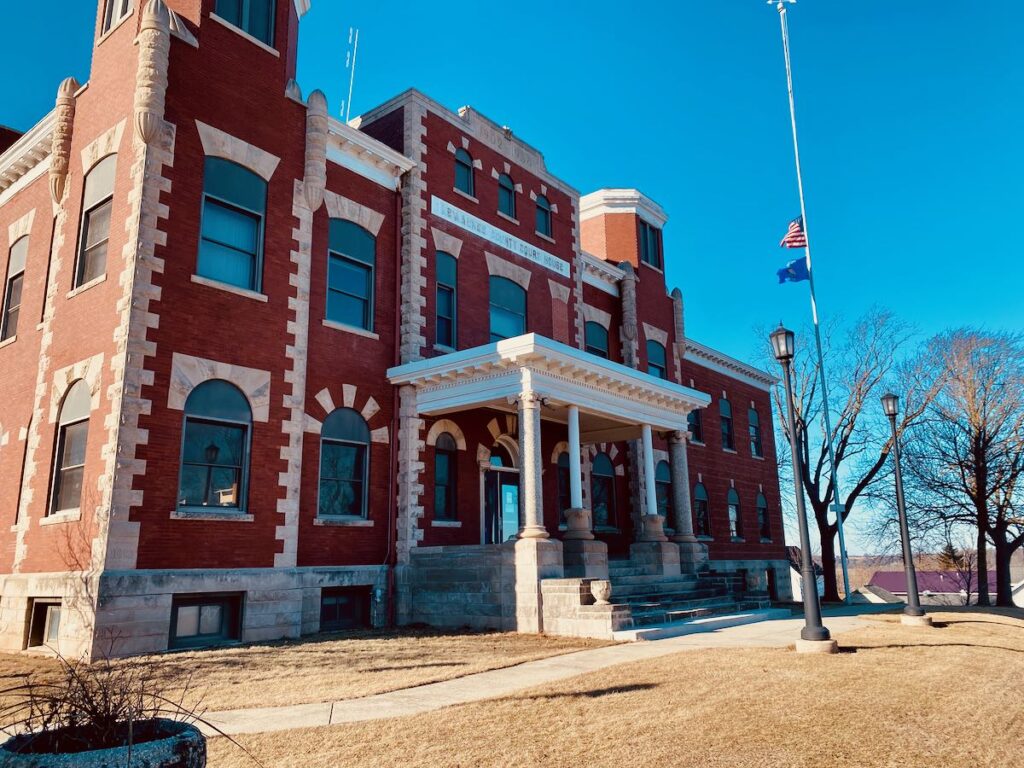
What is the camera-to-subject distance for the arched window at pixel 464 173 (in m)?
21.4

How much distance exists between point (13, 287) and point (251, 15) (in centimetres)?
902

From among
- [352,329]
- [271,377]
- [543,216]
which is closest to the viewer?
[271,377]

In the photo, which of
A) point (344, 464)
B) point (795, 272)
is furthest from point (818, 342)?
point (344, 464)

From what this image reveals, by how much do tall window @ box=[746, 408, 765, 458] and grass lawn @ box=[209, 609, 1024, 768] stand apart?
26.1m

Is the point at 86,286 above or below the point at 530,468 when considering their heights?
above

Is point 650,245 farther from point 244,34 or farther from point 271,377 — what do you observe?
point 271,377

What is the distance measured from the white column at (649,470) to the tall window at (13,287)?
15668 millimetres

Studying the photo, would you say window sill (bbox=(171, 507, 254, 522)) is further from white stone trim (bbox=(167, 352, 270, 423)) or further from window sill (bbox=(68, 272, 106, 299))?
window sill (bbox=(68, 272, 106, 299))

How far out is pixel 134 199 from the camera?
47.4 feet

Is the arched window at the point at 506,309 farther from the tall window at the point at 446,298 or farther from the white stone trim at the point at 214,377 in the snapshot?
the white stone trim at the point at 214,377

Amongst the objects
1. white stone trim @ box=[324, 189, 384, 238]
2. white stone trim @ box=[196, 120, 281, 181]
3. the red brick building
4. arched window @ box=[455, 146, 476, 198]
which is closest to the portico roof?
the red brick building

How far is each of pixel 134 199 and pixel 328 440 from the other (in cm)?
603

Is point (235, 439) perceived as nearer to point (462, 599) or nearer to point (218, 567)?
point (218, 567)

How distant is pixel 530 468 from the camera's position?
16.3 metres
